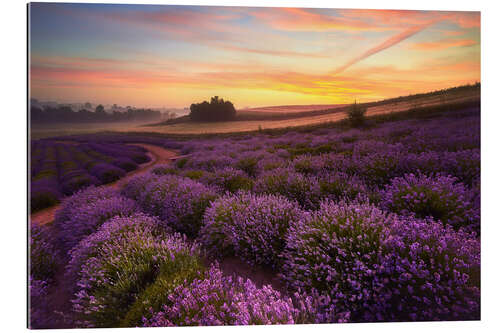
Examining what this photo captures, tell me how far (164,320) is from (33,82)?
9.68ft

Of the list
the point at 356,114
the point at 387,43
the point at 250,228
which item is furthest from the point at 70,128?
the point at 387,43

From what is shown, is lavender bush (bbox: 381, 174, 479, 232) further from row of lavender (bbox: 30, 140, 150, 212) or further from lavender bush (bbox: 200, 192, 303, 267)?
row of lavender (bbox: 30, 140, 150, 212)

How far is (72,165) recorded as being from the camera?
12.4 feet

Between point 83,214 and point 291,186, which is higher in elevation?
point 291,186

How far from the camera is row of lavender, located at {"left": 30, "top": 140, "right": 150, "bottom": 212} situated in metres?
3.32

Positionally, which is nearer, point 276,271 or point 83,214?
point 276,271

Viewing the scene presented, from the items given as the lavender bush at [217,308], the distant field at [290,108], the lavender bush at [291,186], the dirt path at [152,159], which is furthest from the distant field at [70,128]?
the lavender bush at [217,308]

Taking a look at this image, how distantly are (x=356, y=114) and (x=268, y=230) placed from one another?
2.05 metres

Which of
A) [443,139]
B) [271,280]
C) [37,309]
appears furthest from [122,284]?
[443,139]

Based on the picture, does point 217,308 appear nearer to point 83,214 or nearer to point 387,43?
point 83,214

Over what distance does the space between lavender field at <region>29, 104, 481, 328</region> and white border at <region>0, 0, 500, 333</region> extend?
18 cm

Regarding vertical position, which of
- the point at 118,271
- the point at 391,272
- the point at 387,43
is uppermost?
the point at 387,43

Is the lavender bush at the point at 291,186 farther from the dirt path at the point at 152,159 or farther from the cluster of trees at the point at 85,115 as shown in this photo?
the cluster of trees at the point at 85,115
